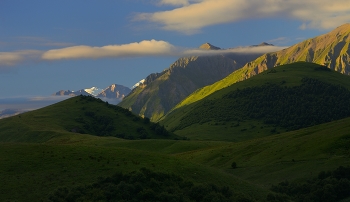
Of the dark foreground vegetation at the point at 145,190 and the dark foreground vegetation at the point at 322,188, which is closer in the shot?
the dark foreground vegetation at the point at 145,190

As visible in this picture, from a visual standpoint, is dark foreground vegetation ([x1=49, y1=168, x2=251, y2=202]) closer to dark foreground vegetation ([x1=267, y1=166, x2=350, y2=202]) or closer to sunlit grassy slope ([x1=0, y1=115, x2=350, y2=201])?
sunlit grassy slope ([x1=0, y1=115, x2=350, y2=201])

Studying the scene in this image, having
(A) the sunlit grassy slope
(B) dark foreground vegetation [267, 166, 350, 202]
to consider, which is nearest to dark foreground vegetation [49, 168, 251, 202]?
(A) the sunlit grassy slope

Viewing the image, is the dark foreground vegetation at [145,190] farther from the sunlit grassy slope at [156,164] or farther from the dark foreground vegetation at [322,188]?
the dark foreground vegetation at [322,188]

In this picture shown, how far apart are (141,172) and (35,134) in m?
143

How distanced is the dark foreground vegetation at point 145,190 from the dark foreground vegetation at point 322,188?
1523 cm

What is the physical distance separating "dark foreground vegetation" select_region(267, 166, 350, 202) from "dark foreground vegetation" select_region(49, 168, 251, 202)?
1523cm

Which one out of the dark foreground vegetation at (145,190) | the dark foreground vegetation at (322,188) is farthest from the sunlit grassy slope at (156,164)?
the dark foreground vegetation at (322,188)

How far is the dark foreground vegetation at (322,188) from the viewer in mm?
67812

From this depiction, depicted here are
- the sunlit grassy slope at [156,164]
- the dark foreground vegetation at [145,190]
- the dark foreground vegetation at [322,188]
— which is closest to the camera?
the dark foreground vegetation at [145,190]

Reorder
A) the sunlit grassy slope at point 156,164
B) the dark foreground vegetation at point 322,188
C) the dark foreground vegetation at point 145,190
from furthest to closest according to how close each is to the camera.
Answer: the dark foreground vegetation at point 322,188 → the sunlit grassy slope at point 156,164 → the dark foreground vegetation at point 145,190

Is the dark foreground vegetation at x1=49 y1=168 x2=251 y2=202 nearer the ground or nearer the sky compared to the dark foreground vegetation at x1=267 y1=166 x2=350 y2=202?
nearer the sky

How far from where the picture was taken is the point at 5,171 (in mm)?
58688

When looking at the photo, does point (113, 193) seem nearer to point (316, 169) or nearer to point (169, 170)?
point (169, 170)

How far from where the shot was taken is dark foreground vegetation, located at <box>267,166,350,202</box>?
6781cm
